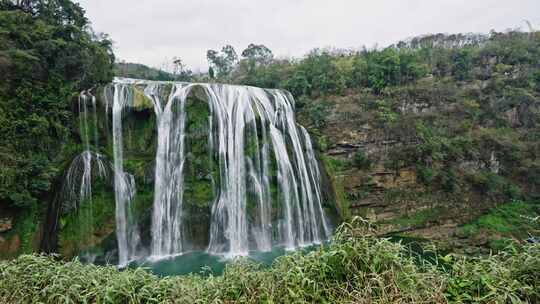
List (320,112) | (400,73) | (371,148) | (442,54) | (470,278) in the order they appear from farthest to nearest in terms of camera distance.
Answer: (442,54) → (400,73) → (320,112) → (371,148) → (470,278)

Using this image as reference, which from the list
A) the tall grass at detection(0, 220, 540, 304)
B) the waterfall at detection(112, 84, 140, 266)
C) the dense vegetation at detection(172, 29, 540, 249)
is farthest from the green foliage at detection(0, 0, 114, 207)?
the dense vegetation at detection(172, 29, 540, 249)

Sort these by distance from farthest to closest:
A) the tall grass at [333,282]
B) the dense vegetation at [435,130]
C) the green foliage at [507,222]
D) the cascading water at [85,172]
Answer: the dense vegetation at [435,130], the green foliage at [507,222], the cascading water at [85,172], the tall grass at [333,282]

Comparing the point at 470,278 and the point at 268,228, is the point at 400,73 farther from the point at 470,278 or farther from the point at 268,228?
the point at 470,278

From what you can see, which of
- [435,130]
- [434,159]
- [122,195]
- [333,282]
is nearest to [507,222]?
[434,159]

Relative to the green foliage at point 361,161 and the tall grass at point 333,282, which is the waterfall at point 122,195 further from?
the green foliage at point 361,161

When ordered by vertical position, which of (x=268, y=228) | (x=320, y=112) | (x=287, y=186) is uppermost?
(x=320, y=112)

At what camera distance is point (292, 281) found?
217 cm

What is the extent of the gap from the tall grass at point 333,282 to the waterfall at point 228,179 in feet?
23.8

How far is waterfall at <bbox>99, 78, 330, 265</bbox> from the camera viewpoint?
9438mm

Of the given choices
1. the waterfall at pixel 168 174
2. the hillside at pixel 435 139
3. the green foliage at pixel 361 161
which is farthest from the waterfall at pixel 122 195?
the green foliage at pixel 361 161

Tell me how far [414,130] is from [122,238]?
14.0m

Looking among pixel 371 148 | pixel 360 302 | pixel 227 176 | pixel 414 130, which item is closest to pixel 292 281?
pixel 360 302

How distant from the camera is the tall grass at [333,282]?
1.92 meters

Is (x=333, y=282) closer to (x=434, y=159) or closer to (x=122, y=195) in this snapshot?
(x=122, y=195)
